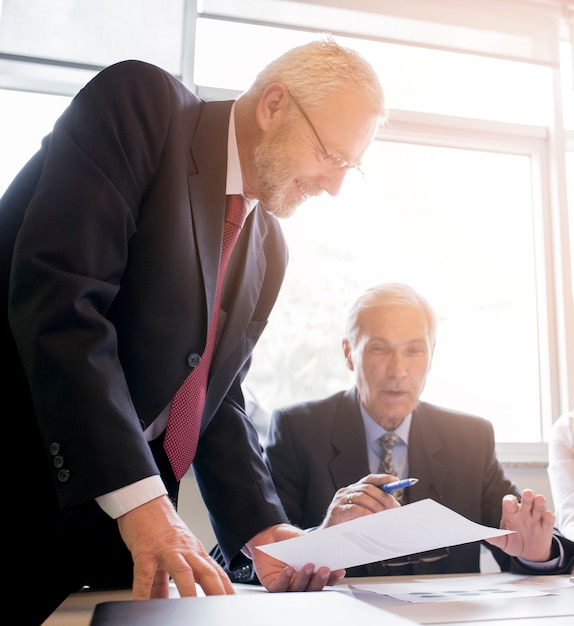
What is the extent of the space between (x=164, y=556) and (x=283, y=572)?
0.40 metres

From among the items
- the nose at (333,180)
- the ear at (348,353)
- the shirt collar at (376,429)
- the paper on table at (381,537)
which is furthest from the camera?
the ear at (348,353)

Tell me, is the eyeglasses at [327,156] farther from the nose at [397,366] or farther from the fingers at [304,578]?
the nose at [397,366]

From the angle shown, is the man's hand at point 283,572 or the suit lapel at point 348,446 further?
the suit lapel at point 348,446

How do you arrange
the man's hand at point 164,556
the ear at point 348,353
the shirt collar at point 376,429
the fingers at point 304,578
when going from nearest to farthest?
1. the man's hand at point 164,556
2. the fingers at point 304,578
3. the shirt collar at point 376,429
4. the ear at point 348,353

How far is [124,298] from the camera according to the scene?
1.10 meters

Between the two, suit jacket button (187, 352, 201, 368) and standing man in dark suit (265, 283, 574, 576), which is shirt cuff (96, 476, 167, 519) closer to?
suit jacket button (187, 352, 201, 368)

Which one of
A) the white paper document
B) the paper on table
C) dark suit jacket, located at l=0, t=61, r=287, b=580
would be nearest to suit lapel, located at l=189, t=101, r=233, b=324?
dark suit jacket, located at l=0, t=61, r=287, b=580

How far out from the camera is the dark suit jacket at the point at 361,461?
2.11 m

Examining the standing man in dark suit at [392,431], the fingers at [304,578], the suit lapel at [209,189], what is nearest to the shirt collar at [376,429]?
the standing man in dark suit at [392,431]

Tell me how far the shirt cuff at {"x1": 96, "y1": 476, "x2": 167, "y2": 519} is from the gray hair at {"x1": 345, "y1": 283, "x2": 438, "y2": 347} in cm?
154

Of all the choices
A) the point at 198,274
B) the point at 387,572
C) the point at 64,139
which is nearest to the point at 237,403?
the point at 198,274

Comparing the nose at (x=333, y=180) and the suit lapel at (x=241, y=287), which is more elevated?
the nose at (x=333, y=180)

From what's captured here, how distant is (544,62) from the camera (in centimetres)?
361

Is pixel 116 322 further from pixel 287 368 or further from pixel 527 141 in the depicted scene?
pixel 527 141
